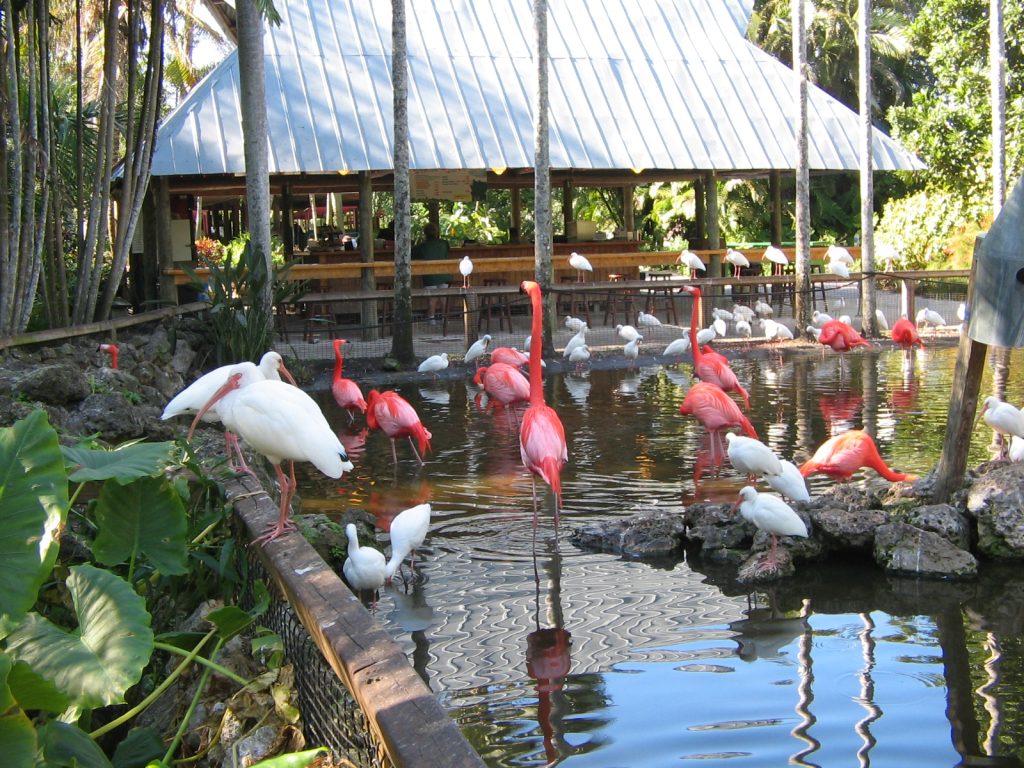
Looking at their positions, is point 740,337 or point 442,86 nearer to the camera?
point 740,337

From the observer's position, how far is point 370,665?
258 cm

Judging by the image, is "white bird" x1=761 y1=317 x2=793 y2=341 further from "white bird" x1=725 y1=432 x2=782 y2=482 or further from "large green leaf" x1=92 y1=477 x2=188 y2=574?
"large green leaf" x1=92 y1=477 x2=188 y2=574

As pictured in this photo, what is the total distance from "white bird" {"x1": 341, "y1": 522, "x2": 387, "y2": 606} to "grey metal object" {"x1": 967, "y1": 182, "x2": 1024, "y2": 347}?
3246 mm

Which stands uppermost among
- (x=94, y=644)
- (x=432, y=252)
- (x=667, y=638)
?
(x=432, y=252)

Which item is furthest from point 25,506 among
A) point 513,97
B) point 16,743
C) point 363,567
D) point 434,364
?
point 513,97

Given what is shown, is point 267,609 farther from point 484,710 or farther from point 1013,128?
point 1013,128

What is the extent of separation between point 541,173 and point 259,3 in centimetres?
573

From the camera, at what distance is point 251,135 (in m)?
13.5

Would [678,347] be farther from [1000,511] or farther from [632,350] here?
[1000,511]

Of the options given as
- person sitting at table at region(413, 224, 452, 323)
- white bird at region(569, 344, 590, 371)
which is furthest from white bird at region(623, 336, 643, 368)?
person sitting at table at region(413, 224, 452, 323)

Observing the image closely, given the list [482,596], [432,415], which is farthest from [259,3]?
[482,596]

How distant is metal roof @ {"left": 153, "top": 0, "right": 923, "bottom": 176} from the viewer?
18172 millimetres

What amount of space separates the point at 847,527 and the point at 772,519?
70 centimetres

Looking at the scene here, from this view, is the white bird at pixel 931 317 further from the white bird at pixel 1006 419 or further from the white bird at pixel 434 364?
the white bird at pixel 1006 419
